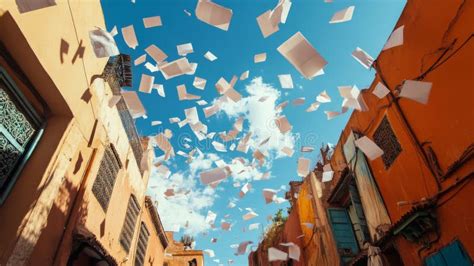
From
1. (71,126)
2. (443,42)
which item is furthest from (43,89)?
(443,42)

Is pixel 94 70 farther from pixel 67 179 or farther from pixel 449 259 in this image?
pixel 449 259

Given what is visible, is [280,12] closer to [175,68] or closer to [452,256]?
[175,68]

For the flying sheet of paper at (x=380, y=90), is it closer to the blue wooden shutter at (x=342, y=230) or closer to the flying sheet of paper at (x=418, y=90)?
the flying sheet of paper at (x=418, y=90)

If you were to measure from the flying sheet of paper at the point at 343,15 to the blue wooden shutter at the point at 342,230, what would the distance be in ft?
18.7

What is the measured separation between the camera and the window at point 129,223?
7.83 meters

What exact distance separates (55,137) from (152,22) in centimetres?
234

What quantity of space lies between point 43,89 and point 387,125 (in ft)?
21.0

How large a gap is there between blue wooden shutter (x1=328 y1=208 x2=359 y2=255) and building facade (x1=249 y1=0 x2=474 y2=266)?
3 cm

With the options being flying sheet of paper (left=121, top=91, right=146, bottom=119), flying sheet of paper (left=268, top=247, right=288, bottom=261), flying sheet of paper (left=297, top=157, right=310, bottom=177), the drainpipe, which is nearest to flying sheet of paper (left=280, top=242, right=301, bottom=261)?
flying sheet of paper (left=268, top=247, right=288, bottom=261)

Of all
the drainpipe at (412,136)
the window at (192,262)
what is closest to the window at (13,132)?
the drainpipe at (412,136)

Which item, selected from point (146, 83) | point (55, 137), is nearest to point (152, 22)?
point (146, 83)

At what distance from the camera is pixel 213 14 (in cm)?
408

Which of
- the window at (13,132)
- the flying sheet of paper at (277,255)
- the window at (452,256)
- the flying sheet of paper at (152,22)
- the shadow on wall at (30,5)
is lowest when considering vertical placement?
the window at (452,256)

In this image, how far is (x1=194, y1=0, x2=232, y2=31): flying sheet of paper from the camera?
4015mm
